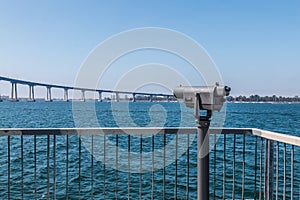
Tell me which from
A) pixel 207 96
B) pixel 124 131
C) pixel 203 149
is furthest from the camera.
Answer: pixel 124 131

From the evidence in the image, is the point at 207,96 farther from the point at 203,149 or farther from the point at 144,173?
the point at 144,173

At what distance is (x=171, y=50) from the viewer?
2.24 metres

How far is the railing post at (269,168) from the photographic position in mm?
2516

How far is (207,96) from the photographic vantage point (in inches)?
70.9

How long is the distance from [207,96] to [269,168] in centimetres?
124

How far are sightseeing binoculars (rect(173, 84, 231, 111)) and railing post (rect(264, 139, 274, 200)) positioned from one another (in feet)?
3.26

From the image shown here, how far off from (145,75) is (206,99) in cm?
60

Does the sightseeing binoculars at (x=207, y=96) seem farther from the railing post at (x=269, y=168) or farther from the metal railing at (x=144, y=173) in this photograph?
the railing post at (x=269, y=168)

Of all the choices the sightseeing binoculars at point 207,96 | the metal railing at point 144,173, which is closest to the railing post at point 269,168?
the metal railing at point 144,173

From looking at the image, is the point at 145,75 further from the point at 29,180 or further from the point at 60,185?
the point at 29,180

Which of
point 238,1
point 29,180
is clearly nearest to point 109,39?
point 29,180

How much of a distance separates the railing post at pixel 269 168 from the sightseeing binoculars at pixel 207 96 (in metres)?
0.99

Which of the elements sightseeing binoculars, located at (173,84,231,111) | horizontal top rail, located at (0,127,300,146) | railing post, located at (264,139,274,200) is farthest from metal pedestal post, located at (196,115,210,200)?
railing post, located at (264,139,274,200)

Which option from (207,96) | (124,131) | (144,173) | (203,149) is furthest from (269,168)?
(144,173)
